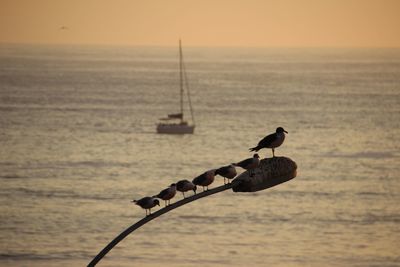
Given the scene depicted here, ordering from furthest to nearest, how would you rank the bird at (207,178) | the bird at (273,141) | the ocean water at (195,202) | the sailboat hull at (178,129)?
the sailboat hull at (178,129) < the ocean water at (195,202) < the bird at (273,141) < the bird at (207,178)

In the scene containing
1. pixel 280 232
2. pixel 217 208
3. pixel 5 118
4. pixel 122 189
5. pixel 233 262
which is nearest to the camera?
pixel 233 262

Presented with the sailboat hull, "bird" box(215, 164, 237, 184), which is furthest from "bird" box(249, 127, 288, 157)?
the sailboat hull

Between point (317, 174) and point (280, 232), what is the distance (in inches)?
1289

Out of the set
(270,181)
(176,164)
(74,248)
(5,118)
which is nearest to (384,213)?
(74,248)

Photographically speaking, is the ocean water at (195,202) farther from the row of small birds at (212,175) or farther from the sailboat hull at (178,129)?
the row of small birds at (212,175)

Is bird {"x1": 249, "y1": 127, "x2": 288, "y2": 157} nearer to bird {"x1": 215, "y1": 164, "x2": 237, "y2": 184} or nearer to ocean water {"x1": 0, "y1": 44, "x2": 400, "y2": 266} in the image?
bird {"x1": 215, "y1": 164, "x2": 237, "y2": 184}

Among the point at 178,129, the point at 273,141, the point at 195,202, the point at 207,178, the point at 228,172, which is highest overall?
the point at 273,141

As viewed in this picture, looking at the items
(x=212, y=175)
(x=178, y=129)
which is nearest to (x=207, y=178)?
(x=212, y=175)

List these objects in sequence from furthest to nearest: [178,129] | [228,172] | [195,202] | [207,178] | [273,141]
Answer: [178,129]
[195,202]
[273,141]
[228,172]
[207,178]

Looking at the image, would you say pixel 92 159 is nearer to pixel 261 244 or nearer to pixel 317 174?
pixel 317 174

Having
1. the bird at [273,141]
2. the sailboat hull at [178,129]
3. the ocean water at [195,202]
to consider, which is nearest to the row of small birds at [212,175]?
the bird at [273,141]

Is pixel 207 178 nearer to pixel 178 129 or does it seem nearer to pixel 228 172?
pixel 228 172

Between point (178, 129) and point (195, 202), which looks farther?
point (178, 129)

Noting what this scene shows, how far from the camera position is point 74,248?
3019 inches
